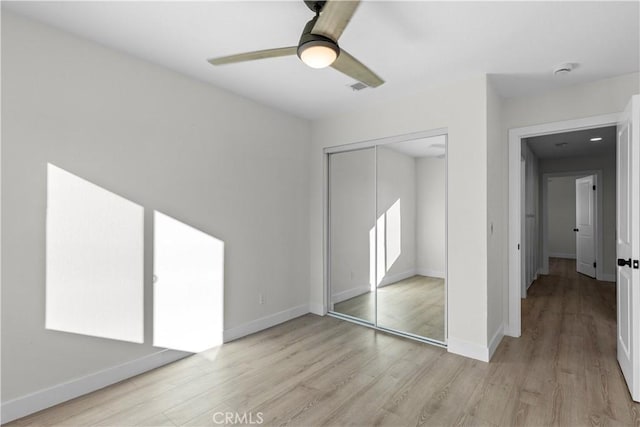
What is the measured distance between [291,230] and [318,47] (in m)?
2.64

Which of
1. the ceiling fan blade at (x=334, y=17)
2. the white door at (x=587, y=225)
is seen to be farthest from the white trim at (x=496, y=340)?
the white door at (x=587, y=225)

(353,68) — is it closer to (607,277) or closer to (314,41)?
(314,41)

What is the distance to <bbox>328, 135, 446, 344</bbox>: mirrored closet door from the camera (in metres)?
3.32

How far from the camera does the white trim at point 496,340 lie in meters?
2.95

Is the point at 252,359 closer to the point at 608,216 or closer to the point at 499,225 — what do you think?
the point at 499,225

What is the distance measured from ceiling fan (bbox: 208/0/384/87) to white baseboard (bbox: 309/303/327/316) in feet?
9.82

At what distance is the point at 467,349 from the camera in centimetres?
294

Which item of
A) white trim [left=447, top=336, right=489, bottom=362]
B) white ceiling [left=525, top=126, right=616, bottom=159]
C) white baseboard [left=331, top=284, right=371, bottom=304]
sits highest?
white ceiling [left=525, top=126, right=616, bottom=159]

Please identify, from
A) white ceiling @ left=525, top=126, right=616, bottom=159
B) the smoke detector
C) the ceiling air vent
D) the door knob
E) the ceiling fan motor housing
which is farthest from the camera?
white ceiling @ left=525, top=126, right=616, bottom=159

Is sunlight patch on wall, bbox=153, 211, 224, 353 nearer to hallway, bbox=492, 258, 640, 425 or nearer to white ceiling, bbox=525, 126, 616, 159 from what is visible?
hallway, bbox=492, 258, 640, 425

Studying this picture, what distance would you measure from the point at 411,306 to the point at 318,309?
4.09 ft

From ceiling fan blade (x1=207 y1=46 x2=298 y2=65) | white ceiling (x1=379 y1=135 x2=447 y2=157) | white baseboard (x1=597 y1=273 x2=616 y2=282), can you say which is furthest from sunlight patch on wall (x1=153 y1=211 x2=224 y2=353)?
white baseboard (x1=597 y1=273 x2=616 y2=282)

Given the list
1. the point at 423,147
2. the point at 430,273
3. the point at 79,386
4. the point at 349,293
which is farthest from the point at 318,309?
the point at 79,386

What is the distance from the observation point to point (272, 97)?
11.4ft
